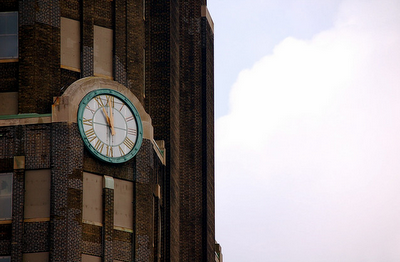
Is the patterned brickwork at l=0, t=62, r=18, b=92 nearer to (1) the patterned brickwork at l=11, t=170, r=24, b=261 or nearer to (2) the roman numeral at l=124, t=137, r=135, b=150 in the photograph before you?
(1) the patterned brickwork at l=11, t=170, r=24, b=261

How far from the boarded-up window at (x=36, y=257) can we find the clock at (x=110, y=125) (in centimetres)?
639


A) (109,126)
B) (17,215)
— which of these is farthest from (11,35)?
(17,215)

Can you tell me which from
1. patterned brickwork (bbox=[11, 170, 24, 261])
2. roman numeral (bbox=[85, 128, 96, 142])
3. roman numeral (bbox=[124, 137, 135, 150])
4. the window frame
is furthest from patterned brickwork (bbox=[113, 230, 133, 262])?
the window frame

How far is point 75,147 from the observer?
63719 millimetres

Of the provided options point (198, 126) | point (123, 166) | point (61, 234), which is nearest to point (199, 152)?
point (198, 126)

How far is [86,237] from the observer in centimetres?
6281

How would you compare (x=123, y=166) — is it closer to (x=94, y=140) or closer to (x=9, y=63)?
(x=94, y=140)

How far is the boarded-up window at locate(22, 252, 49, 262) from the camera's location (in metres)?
61.5

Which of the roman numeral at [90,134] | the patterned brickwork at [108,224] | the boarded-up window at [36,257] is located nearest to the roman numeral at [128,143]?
the roman numeral at [90,134]

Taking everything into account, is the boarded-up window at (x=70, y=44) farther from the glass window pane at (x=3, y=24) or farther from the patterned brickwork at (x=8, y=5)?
the glass window pane at (x=3, y=24)

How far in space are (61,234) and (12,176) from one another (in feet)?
14.2

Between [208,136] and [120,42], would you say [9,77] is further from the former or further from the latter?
[208,136]

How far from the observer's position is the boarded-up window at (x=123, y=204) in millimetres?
65062

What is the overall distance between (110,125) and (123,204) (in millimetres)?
4485
